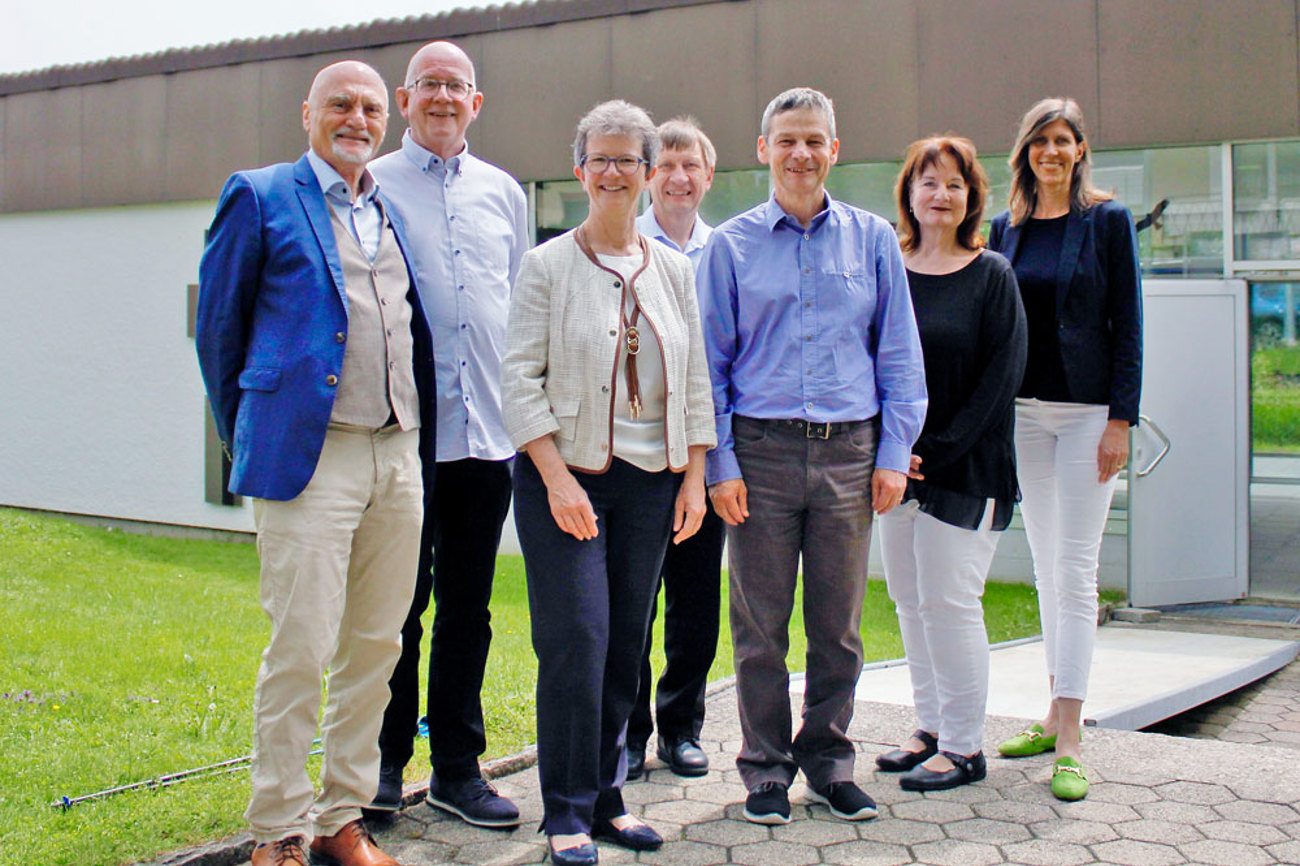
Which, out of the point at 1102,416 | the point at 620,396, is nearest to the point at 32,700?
the point at 620,396

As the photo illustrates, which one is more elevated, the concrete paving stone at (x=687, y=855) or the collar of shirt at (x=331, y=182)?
the collar of shirt at (x=331, y=182)

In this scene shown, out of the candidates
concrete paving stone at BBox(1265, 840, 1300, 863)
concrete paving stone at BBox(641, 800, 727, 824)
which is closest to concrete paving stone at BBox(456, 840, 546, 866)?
concrete paving stone at BBox(641, 800, 727, 824)

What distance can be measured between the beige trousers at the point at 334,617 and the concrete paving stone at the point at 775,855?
3.46 feet

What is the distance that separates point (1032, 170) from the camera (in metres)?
4.41

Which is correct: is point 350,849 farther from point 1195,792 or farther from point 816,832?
point 1195,792

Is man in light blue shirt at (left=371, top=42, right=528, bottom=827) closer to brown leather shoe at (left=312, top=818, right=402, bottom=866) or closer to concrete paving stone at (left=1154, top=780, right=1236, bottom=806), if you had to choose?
brown leather shoe at (left=312, top=818, right=402, bottom=866)

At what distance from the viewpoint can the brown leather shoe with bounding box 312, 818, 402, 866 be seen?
336cm

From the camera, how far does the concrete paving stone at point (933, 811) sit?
12.5 feet

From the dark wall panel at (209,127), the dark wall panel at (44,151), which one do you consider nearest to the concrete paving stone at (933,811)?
the dark wall panel at (209,127)

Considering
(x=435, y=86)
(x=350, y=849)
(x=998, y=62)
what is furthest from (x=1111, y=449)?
(x=998, y=62)

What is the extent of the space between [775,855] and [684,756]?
80 centimetres

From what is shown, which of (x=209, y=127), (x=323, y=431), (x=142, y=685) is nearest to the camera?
(x=323, y=431)

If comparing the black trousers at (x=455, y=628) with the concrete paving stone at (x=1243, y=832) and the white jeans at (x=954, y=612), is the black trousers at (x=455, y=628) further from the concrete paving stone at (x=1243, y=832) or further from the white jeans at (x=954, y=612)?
the concrete paving stone at (x=1243, y=832)

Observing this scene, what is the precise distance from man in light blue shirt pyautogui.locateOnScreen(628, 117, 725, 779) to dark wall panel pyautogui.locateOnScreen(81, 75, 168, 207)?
10939 millimetres
